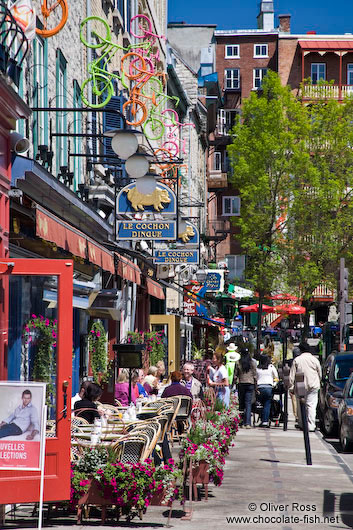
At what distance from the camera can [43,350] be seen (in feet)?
31.3

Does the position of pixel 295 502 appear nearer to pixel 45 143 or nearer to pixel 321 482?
pixel 321 482

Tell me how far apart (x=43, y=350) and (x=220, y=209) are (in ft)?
205

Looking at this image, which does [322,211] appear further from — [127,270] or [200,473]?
[200,473]

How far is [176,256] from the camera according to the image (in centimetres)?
2583

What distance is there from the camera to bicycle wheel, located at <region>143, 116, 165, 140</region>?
21.7 meters

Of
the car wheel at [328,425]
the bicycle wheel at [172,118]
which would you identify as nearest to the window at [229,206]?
the bicycle wheel at [172,118]

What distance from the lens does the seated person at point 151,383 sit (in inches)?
769

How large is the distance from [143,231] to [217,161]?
52569 millimetres

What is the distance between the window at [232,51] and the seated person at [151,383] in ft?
190

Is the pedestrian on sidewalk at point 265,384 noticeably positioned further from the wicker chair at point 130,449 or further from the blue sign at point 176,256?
the wicker chair at point 130,449

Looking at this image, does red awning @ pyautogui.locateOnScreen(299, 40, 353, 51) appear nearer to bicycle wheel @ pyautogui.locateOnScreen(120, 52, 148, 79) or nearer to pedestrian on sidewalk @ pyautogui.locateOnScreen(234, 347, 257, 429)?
bicycle wheel @ pyautogui.locateOnScreen(120, 52, 148, 79)

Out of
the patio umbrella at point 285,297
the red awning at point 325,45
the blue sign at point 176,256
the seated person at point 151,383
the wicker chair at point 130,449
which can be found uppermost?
the red awning at point 325,45

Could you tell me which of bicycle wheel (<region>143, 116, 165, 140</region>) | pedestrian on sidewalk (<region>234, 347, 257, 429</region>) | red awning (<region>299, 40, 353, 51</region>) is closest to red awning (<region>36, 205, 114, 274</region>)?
pedestrian on sidewalk (<region>234, 347, 257, 429</region>)

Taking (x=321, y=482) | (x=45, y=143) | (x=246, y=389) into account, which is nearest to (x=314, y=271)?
(x=246, y=389)
